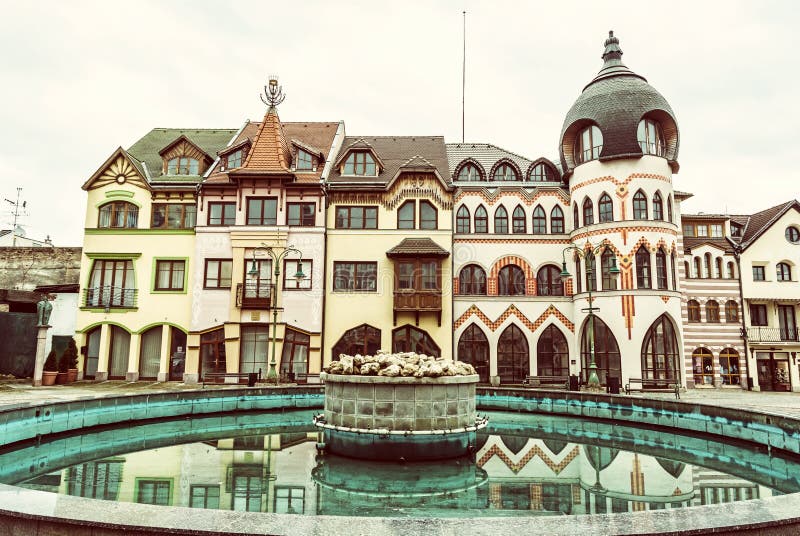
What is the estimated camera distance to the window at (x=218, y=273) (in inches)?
1224

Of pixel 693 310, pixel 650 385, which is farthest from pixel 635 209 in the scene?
pixel 650 385

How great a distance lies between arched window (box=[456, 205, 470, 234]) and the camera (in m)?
32.6

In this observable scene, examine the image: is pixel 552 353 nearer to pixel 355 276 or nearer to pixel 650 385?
pixel 650 385

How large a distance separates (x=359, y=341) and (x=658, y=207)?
19.2m

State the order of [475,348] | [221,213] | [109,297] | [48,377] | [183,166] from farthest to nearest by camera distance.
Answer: [183,166] < [221,213] < [109,297] < [475,348] < [48,377]

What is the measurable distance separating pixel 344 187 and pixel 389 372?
21878mm

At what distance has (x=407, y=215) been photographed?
1265 inches

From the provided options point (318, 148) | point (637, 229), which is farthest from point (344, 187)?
point (637, 229)

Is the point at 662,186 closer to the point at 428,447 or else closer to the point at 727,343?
the point at 727,343

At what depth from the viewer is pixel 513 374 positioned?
30688mm

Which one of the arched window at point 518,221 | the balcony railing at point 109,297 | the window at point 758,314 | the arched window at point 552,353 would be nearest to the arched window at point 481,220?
the arched window at point 518,221

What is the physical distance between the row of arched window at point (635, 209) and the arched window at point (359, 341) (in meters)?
14.2

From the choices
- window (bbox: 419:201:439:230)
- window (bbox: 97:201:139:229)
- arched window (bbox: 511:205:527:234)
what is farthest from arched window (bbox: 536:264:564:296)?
window (bbox: 97:201:139:229)

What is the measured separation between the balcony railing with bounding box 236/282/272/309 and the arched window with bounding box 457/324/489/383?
11.7m
